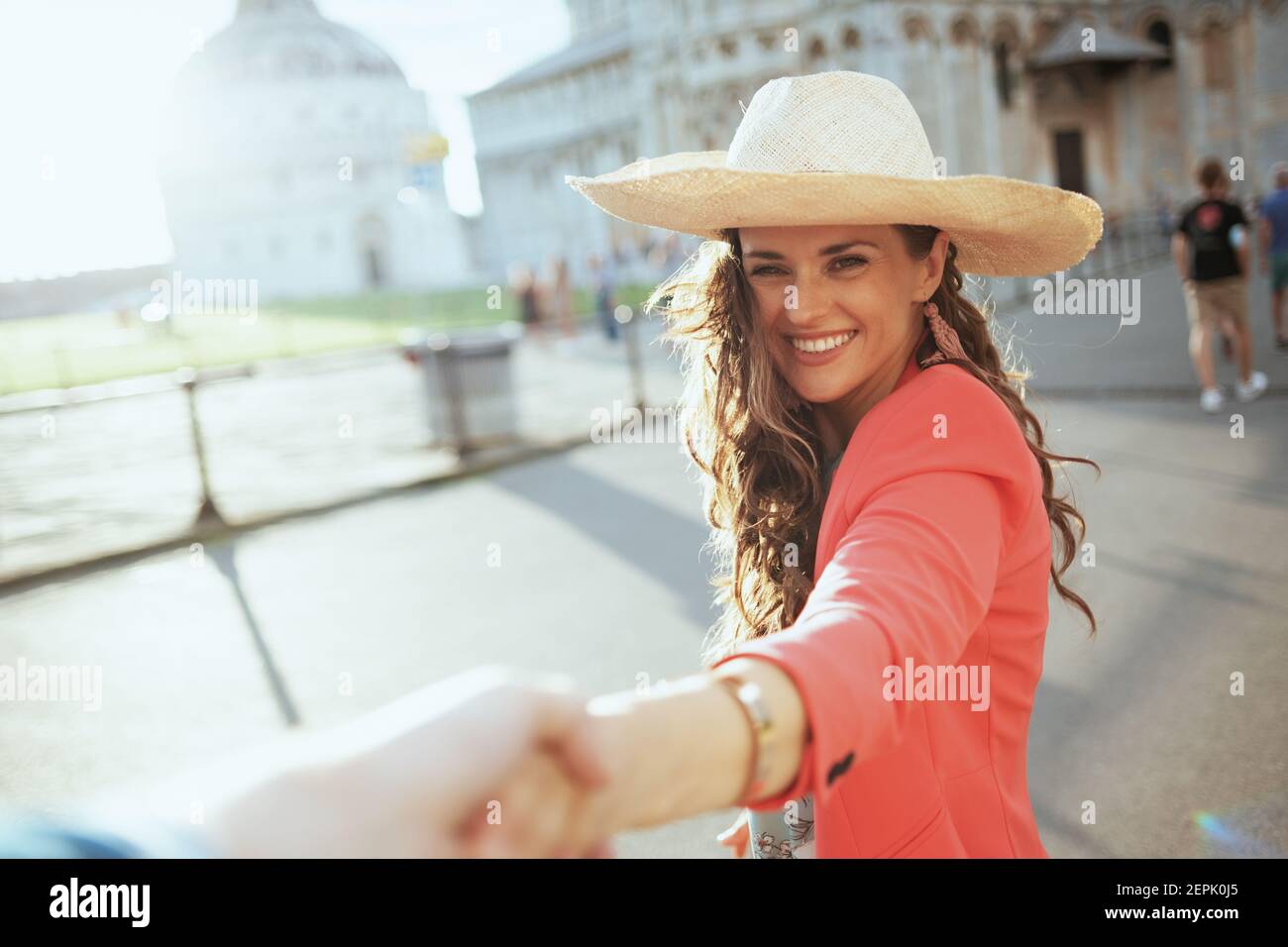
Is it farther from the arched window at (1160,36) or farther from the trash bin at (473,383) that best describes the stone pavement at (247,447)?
the arched window at (1160,36)

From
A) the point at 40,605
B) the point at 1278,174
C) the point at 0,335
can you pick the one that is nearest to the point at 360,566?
the point at 40,605

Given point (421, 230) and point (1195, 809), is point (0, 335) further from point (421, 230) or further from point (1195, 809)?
point (1195, 809)

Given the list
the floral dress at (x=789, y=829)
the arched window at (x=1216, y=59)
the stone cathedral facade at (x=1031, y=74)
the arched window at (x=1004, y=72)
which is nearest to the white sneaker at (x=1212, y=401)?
the floral dress at (x=789, y=829)

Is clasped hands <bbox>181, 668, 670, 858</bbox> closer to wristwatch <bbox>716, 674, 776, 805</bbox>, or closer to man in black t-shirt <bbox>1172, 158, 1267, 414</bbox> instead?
wristwatch <bbox>716, 674, 776, 805</bbox>

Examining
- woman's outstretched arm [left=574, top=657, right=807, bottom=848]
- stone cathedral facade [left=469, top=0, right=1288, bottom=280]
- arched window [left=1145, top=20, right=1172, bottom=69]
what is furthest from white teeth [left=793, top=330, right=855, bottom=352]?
arched window [left=1145, top=20, right=1172, bottom=69]

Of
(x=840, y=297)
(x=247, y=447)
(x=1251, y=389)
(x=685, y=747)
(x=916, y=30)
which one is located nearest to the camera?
(x=685, y=747)

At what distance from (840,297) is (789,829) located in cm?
94

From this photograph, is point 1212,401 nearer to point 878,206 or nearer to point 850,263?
point 850,263

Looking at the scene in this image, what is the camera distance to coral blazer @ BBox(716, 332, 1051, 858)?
4.22 ft

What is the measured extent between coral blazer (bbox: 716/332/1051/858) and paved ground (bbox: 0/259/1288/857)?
2.78 ft

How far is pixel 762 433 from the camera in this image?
6.56 ft

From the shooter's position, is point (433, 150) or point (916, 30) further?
point (916, 30)

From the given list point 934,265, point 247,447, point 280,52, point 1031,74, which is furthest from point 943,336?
point 280,52

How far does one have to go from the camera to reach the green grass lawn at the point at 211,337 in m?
25.6
